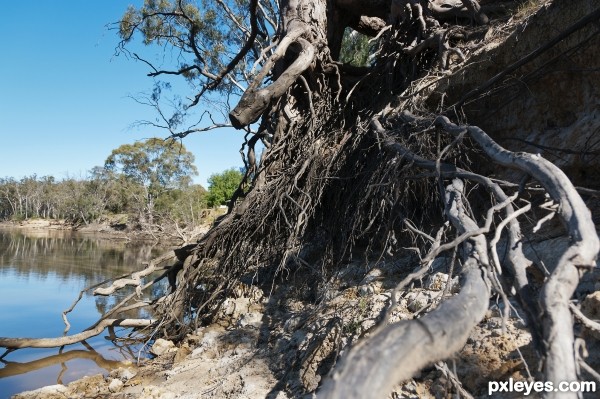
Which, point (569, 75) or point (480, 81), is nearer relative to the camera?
point (569, 75)

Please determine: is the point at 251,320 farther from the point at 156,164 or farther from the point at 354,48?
the point at 156,164

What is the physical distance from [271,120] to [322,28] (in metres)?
1.34

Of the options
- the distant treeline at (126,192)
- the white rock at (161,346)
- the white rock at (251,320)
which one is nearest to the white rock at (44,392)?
the white rock at (161,346)

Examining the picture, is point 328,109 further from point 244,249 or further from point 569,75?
point 569,75

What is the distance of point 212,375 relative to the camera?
4047 mm

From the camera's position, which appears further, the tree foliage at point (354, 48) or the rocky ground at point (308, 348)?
the tree foliage at point (354, 48)

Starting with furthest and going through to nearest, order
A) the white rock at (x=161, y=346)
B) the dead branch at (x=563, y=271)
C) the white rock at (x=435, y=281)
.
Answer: the white rock at (x=161, y=346) < the white rock at (x=435, y=281) < the dead branch at (x=563, y=271)

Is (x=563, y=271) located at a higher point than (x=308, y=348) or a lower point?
higher

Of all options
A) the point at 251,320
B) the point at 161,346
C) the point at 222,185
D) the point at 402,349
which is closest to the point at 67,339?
the point at 161,346

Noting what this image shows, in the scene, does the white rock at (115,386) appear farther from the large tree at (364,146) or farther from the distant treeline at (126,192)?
the distant treeline at (126,192)

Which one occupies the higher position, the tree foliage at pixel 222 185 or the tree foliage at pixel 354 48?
the tree foliage at pixel 354 48

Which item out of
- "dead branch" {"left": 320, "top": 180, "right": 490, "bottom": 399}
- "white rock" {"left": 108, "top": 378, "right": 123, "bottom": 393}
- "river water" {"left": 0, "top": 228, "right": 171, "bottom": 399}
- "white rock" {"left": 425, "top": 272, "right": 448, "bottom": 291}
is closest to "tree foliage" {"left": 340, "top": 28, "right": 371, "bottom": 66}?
"river water" {"left": 0, "top": 228, "right": 171, "bottom": 399}

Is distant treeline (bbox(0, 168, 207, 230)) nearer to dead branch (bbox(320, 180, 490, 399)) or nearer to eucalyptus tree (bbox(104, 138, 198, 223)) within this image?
eucalyptus tree (bbox(104, 138, 198, 223))

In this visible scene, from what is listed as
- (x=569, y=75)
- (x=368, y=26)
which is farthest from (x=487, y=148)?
(x=368, y=26)
